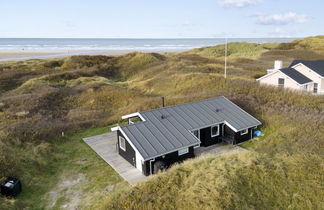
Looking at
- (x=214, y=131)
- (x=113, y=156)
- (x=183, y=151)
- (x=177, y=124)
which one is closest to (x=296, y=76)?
(x=214, y=131)

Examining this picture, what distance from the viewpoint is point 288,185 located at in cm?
1206

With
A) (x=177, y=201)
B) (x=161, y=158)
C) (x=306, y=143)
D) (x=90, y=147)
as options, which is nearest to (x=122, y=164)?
(x=161, y=158)

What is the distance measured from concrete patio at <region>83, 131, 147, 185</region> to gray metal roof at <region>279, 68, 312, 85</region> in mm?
21127

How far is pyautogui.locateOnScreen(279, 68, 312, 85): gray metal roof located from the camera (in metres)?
27.7

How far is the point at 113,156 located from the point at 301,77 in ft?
79.2

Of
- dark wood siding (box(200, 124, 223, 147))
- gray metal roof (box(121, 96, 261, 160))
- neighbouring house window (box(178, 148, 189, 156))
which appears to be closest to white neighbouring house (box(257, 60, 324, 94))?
gray metal roof (box(121, 96, 261, 160))

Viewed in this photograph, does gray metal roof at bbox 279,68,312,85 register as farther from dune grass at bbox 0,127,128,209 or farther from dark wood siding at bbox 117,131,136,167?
dune grass at bbox 0,127,128,209

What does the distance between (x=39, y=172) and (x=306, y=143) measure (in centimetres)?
1797

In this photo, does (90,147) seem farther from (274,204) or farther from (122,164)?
(274,204)

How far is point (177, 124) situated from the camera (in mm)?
A: 17344

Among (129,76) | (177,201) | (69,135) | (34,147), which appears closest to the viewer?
(177,201)

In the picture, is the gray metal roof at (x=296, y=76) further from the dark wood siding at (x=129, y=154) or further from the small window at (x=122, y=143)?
the dark wood siding at (x=129, y=154)

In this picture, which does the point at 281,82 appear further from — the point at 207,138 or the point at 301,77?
the point at 207,138

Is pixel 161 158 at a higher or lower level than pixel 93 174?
higher
